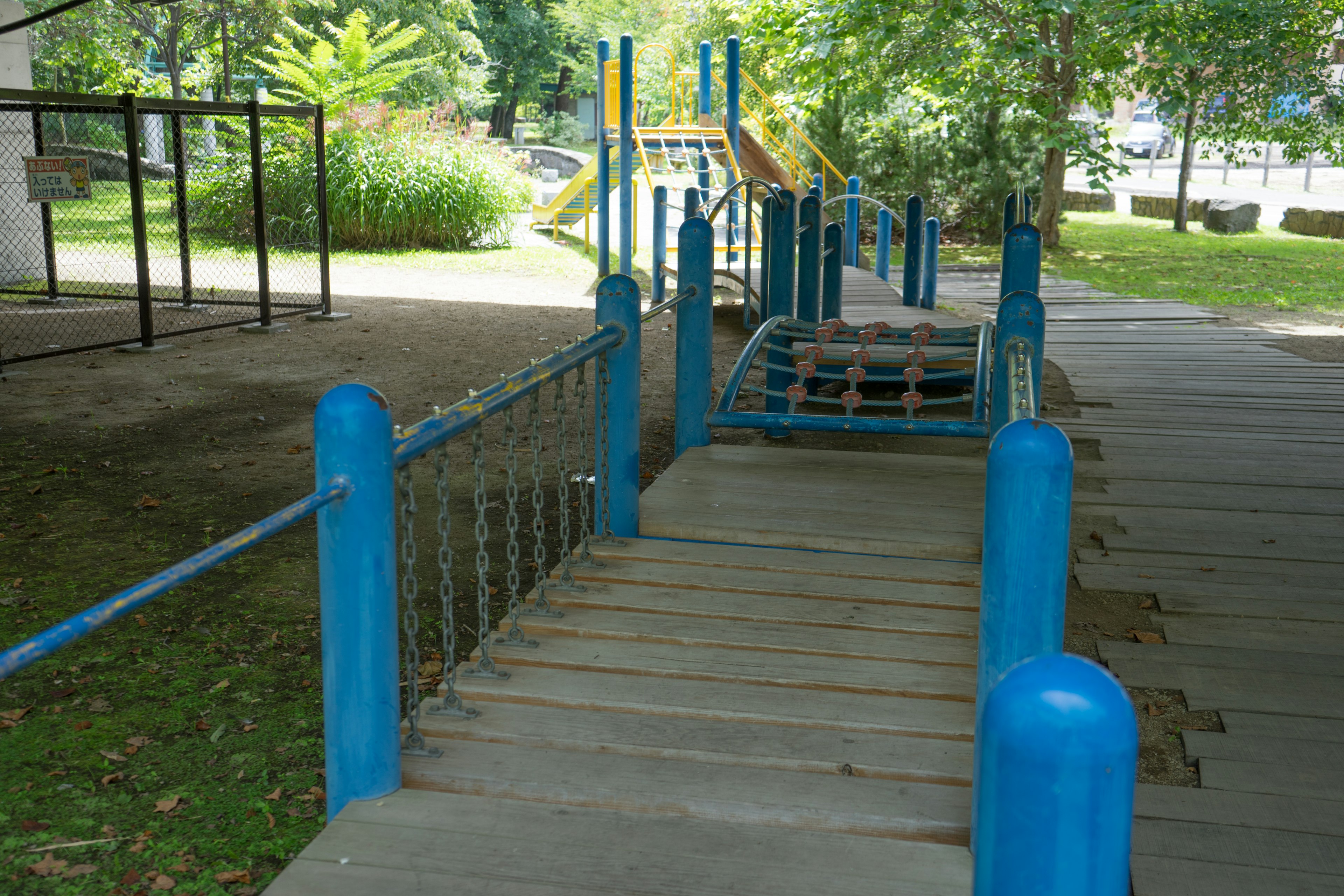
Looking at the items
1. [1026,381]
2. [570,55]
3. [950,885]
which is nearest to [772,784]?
[950,885]

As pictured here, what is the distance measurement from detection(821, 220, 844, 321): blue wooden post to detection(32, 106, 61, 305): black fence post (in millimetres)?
7071

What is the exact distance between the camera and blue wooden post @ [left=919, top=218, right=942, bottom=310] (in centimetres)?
1093

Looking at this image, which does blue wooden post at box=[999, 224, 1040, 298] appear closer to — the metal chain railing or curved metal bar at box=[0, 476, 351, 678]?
the metal chain railing

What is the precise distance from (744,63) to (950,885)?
24221 mm

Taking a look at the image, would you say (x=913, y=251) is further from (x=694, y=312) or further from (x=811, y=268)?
(x=694, y=312)

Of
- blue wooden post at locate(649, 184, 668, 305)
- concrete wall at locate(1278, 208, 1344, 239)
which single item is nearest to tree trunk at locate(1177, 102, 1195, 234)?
concrete wall at locate(1278, 208, 1344, 239)

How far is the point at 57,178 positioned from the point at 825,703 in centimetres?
881

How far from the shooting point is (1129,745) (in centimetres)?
106

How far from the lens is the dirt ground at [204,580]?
10.0ft

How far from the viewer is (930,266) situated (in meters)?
11.1

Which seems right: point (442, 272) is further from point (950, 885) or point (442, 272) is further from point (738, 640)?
point (950, 885)

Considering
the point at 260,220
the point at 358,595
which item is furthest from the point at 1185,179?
the point at 358,595

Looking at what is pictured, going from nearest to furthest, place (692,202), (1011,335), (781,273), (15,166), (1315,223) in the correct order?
1. (1011,335)
2. (781,273)
3. (692,202)
4. (15,166)
5. (1315,223)

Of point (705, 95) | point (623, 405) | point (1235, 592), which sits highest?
point (705, 95)
